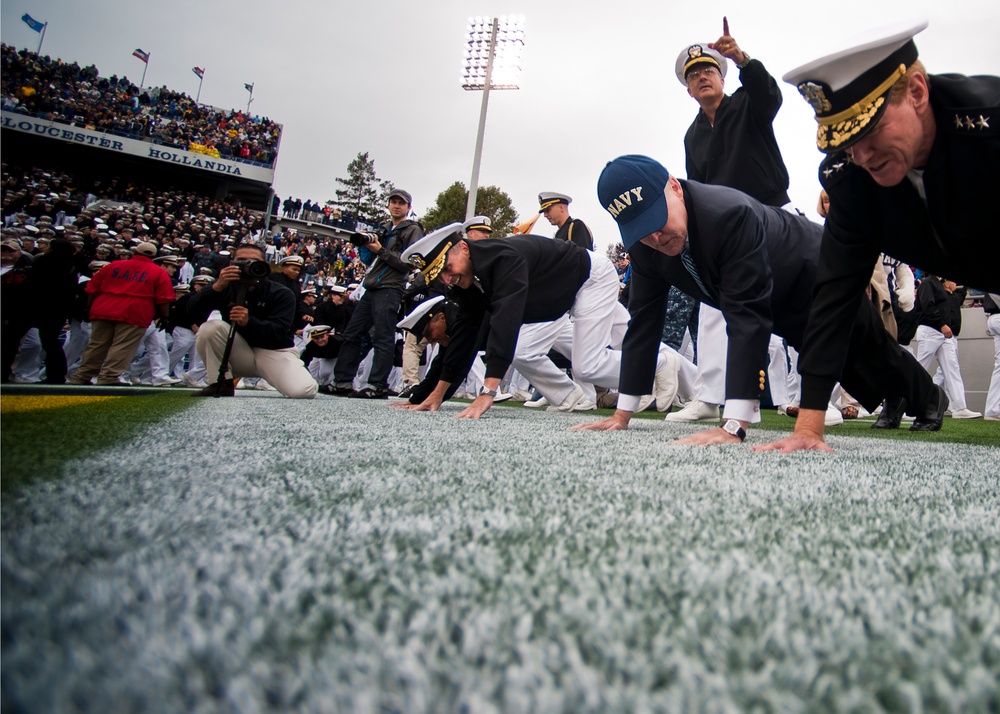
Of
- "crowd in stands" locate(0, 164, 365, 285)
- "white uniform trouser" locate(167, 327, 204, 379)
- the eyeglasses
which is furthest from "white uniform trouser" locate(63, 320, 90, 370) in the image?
the eyeglasses

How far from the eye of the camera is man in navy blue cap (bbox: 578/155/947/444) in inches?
83.3

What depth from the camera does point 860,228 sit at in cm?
189

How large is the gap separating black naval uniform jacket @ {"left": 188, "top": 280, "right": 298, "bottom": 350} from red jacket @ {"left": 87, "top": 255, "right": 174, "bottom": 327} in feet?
5.22

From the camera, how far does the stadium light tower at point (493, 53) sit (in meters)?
14.2

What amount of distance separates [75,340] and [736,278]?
801cm

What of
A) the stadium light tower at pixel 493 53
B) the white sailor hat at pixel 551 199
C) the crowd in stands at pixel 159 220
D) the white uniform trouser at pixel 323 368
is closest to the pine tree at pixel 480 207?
the crowd in stands at pixel 159 220

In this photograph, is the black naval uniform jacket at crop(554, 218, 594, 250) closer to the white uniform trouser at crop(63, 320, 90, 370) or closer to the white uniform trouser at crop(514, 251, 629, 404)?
the white uniform trouser at crop(514, 251, 629, 404)

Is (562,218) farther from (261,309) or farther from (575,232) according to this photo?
(261,309)

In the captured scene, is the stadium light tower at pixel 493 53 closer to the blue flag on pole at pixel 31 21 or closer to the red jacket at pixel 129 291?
the red jacket at pixel 129 291

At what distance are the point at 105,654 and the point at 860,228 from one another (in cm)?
211

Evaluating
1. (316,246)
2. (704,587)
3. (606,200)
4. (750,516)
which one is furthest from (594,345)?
(316,246)

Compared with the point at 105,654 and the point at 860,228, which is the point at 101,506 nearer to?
the point at 105,654

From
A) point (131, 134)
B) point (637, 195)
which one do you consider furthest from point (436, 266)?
point (131, 134)

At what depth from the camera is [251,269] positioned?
455 centimetres
